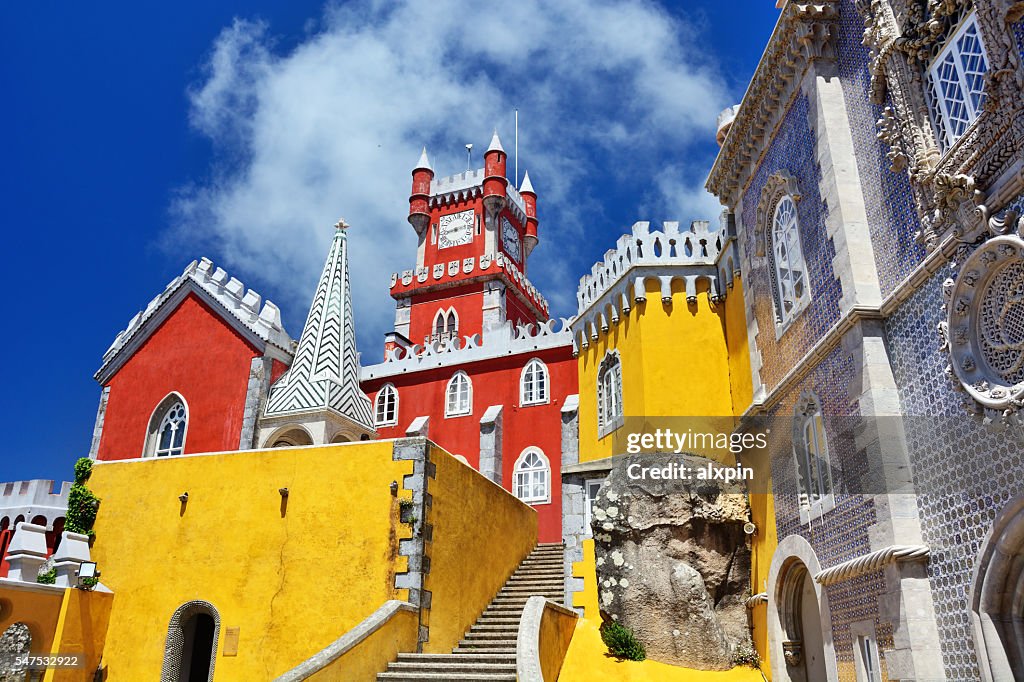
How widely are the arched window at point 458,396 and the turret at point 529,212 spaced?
48.3ft

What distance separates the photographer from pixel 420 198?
35.1 m

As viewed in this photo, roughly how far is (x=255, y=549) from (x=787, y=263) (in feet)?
32.3

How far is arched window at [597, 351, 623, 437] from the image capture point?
15.7 metres

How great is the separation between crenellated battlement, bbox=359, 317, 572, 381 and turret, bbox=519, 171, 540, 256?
12388 mm

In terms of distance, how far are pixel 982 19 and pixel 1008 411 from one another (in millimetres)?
3760

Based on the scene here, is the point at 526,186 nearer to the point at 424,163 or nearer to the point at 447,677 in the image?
the point at 424,163

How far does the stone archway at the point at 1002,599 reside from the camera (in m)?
6.87

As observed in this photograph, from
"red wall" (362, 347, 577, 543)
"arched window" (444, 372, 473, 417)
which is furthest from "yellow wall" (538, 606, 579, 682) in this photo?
"arched window" (444, 372, 473, 417)

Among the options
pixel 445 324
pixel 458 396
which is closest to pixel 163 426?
pixel 458 396

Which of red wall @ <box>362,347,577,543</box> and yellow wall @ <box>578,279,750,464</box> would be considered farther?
red wall @ <box>362,347,577,543</box>

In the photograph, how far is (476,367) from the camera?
23641mm

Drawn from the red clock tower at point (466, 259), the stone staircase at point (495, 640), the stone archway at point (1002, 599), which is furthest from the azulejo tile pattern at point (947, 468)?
the red clock tower at point (466, 259)

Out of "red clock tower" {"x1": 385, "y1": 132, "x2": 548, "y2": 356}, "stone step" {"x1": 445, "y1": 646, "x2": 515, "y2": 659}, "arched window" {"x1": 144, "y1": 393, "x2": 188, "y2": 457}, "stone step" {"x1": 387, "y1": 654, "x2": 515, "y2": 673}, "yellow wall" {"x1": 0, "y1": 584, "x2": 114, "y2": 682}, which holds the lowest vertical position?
"stone step" {"x1": 387, "y1": 654, "x2": 515, "y2": 673}

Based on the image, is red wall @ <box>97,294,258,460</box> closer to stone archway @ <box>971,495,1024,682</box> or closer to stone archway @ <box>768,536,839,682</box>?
stone archway @ <box>768,536,839,682</box>
